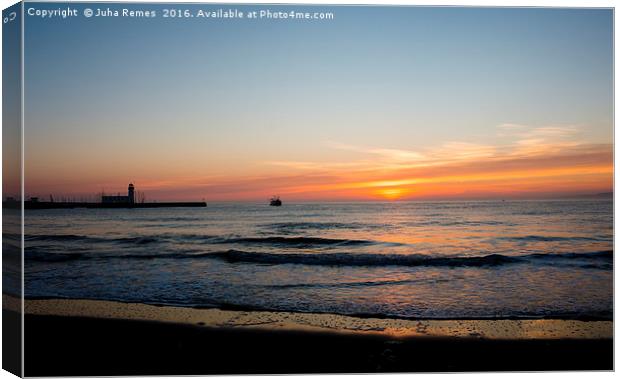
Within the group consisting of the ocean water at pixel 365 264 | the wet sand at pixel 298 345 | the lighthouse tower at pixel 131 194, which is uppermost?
the lighthouse tower at pixel 131 194

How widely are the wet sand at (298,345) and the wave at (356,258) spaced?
1535 millimetres

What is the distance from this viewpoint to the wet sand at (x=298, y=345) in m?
4.38

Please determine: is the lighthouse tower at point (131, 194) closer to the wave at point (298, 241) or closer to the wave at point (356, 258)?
the wave at point (356, 258)

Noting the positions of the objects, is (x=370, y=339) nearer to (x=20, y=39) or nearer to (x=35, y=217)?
Result: (x=35, y=217)

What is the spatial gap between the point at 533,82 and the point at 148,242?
6830 millimetres

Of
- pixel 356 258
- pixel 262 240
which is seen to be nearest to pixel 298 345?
pixel 356 258

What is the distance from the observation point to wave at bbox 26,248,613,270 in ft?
22.5

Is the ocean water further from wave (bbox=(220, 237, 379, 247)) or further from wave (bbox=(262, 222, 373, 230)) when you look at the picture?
wave (bbox=(262, 222, 373, 230))

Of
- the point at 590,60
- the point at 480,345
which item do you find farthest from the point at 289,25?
the point at 480,345

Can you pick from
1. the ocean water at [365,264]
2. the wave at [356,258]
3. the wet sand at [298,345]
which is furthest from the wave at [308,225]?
the wet sand at [298,345]

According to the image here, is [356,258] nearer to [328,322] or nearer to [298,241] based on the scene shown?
[298,241]

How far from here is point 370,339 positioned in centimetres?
468

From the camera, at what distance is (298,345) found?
4.57m

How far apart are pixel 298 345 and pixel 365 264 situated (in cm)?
393
